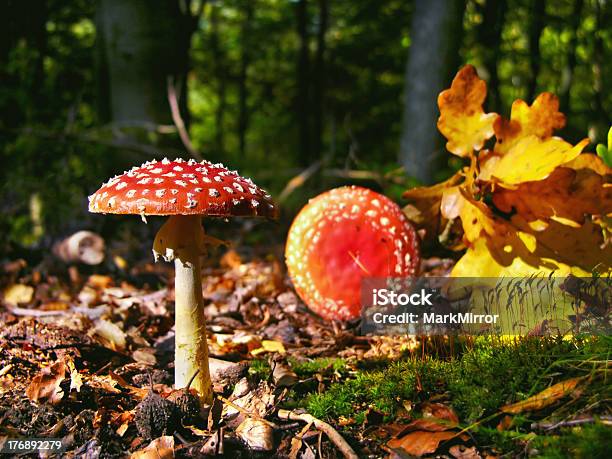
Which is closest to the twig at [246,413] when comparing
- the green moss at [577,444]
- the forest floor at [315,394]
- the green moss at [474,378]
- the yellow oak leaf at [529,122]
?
the forest floor at [315,394]

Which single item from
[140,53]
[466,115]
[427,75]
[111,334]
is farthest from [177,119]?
[466,115]

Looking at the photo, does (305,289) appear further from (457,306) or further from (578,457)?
(578,457)

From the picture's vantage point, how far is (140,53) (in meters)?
5.54

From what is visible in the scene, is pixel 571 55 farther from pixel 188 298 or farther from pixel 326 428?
pixel 326 428

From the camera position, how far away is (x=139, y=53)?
218 inches

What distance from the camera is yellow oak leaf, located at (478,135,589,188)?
2586 mm

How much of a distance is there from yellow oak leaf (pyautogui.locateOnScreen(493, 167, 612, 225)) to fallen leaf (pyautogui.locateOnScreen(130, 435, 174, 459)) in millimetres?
2131

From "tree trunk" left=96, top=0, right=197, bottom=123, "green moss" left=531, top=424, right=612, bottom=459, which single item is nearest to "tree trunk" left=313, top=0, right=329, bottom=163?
"tree trunk" left=96, top=0, right=197, bottom=123

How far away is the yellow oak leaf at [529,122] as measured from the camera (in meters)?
2.82

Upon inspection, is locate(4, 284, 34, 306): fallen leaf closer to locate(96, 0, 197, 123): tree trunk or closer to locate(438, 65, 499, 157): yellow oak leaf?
locate(96, 0, 197, 123): tree trunk

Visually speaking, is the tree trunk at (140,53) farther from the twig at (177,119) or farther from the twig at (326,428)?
the twig at (326,428)

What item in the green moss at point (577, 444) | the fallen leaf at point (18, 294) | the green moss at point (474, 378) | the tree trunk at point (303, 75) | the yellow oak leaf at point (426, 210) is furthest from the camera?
the tree trunk at point (303, 75)

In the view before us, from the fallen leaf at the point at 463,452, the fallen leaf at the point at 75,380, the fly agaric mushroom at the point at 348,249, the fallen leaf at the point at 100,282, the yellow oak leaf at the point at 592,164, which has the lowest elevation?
the fallen leaf at the point at 100,282

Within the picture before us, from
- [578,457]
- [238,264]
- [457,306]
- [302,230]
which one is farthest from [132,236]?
[578,457]
